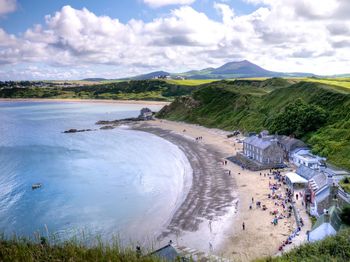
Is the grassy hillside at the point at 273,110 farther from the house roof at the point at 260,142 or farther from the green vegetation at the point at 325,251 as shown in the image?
the green vegetation at the point at 325,251

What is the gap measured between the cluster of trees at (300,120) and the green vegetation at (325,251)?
49976 mm

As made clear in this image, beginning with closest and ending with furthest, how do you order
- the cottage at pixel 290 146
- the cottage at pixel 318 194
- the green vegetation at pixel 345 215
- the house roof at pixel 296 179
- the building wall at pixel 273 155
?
the green vegetation at pixel 345 215, the cottage at pixel 318 194, the house roof at pixel 296 179, the building wall at pixel 273 155, the cottage at pixel 290 146

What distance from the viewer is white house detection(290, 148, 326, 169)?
5488cm

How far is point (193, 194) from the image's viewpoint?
49.0 m

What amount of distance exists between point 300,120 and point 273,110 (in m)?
23.9

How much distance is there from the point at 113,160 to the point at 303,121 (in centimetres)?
3887

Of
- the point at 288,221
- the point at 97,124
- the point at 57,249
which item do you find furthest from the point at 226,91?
the point at 57,249

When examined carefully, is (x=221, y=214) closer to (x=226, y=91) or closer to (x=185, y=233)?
(x=185, y=233)

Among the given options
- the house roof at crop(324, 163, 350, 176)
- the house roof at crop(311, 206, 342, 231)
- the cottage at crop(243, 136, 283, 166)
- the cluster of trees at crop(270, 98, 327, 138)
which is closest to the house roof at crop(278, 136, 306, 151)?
the cottage at crop(243, 136, 283, 166)

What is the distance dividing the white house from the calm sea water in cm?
1829

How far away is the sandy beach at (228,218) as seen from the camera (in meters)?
33.8

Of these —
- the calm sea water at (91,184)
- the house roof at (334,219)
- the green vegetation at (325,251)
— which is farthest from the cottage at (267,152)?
the green vegetation at (325,251)

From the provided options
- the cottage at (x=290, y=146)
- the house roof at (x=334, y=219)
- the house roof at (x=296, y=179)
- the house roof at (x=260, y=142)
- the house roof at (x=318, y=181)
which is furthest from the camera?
the cottage at (x=290, y=146)

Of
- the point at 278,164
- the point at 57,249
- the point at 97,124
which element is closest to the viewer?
the point at 57,249
